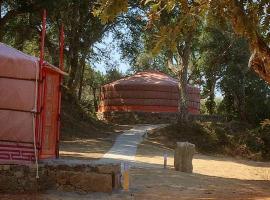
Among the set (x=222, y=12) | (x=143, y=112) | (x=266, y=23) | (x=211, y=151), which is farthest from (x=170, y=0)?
(x=143, y=112)

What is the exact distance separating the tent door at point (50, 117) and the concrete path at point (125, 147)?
2549 mm

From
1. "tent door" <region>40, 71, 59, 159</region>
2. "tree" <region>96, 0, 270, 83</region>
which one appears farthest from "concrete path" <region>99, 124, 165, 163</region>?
"tree" <region>96, 0, 270, 83</region>

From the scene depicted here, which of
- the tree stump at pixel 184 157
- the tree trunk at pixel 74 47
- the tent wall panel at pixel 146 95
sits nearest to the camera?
the tree stump at pixel 184 157

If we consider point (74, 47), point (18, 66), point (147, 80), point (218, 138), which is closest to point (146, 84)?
point (147, 80)

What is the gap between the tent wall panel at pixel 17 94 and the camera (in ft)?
29.4

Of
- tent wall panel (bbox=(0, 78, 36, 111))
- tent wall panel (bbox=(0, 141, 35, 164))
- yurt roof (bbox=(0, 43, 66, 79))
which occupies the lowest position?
tent wall panel (bbox=(0, 141, 35, 164))

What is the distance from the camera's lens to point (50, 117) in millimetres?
9641

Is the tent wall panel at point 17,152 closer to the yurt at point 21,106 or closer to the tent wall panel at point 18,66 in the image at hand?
the yurt at point 21,106

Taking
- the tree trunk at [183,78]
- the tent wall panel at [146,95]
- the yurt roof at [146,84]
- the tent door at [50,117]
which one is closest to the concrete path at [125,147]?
the tree trunk at [183,78]

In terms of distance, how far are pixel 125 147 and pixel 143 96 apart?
13334 mm

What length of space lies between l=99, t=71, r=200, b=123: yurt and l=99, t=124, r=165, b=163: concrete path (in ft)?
23.7

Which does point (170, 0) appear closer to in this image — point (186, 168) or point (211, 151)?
point (186, 168)

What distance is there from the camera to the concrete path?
1455 centimetres

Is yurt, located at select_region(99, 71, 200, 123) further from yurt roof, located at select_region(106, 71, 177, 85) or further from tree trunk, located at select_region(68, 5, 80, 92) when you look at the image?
tree trunk, located at select_region(68, 5, 80, 92)
